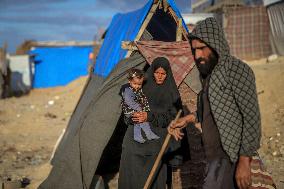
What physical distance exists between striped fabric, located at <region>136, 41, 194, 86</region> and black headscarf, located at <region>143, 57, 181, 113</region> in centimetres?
118

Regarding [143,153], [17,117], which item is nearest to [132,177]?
[143,153]

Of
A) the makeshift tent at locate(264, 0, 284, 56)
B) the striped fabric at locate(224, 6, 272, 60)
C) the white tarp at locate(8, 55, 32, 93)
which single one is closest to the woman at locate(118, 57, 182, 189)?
the makeshift tent at locate(264, 0, 284, 56)

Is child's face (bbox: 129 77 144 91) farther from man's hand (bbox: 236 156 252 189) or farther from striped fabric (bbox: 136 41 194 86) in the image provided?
man's hand (bbox: 236 156 252 189)

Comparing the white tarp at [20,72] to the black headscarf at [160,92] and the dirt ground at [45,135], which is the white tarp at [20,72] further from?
the black headscarf at [160,92]

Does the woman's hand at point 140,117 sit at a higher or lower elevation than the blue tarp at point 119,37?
lower

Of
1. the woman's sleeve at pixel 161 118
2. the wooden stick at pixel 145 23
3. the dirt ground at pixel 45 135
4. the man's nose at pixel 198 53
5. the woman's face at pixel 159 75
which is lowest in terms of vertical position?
the dirt ground at pixel 45 135

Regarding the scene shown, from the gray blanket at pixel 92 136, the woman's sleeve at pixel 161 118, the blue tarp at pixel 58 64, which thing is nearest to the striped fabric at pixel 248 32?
the gray blanket at pixel 92 136

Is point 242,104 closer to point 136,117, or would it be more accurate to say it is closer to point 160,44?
point 136,117

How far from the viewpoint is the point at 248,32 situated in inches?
644

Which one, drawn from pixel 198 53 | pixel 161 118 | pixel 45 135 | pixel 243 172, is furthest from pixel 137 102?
pixel 45 135

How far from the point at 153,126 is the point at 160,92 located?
1.28 ft

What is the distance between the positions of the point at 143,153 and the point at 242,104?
6.10ft

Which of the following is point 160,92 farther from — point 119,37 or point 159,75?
point 119,37

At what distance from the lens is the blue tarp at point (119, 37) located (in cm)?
602
